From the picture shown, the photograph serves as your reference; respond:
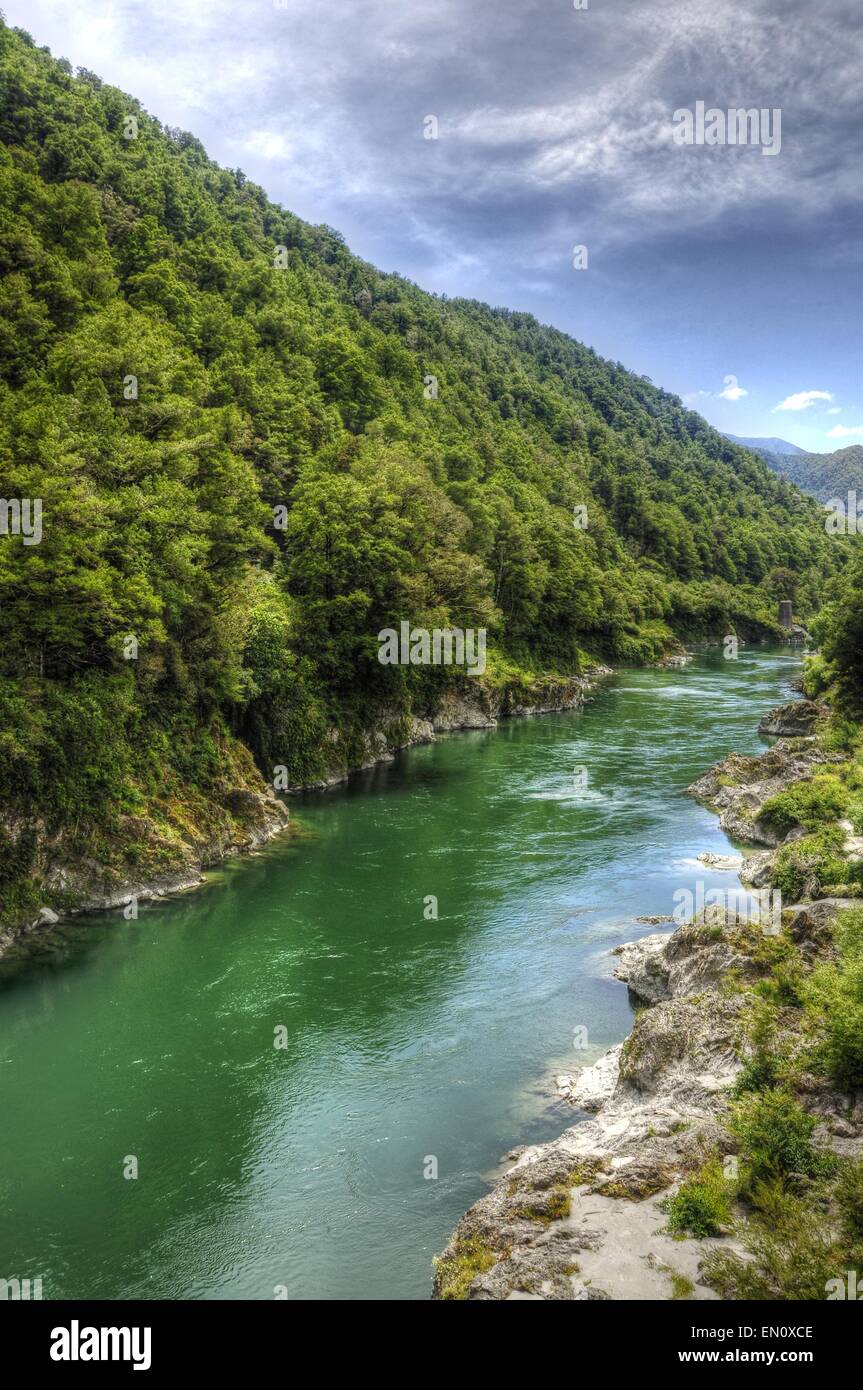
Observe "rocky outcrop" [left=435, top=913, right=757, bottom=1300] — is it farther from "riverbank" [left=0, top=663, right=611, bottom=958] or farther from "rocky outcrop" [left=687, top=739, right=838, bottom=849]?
"riverbank" [left=0, top=663, right=611, bottom=958]

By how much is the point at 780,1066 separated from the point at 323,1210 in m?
7.74

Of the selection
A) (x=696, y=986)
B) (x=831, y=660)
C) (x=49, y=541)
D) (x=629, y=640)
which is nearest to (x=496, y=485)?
(x=629, y=640)

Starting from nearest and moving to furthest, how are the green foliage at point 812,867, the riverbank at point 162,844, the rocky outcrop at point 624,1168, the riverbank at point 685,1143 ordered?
the riverbank at point 685,1143 < the rocky outcrop at point 624,1168 < the green foliage at point 812,867 < the riverbank at point 162,844

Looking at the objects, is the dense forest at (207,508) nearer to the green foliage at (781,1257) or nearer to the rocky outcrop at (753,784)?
the rocky outcrop at (753,784)

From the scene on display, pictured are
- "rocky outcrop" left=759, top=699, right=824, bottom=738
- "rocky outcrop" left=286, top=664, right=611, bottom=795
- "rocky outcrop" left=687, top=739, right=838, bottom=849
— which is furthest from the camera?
"rocky outcrop" left=759, top=699, right=824, bottom=738

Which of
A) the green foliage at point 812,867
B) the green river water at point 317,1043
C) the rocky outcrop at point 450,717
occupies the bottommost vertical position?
the green river water at point 317,1043

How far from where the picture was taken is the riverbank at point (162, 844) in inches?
924

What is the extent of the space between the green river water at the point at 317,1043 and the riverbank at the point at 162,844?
0.72 m

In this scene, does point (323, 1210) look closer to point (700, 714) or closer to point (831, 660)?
point (831, 660)

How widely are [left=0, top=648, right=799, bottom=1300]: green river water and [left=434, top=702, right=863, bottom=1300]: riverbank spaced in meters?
1.39

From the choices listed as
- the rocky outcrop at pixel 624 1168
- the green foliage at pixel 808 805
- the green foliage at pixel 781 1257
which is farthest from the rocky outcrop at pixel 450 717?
the green foliage at pixel 781 1257

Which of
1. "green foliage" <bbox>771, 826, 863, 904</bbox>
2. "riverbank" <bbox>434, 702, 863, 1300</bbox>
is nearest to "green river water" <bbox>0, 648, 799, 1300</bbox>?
"riverbank" <bbox>434, 702, 863, 1300</bbox>

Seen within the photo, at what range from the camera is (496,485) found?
83.6 m

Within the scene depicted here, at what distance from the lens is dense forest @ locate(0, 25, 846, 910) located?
24.8 meters
